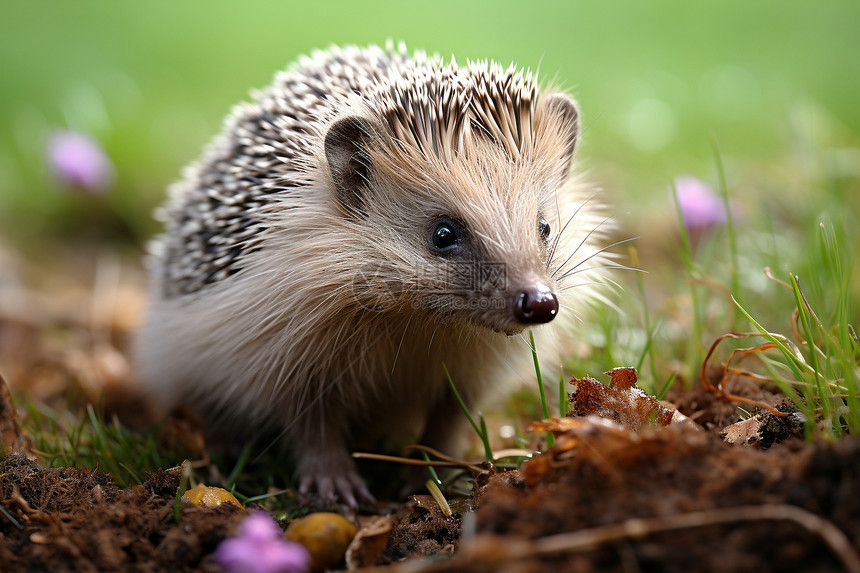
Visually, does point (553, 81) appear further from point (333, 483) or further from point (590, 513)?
point (590, 513)

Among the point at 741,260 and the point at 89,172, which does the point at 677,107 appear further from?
the point at 89,172

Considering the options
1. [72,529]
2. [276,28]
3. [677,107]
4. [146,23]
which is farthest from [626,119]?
[146,23]

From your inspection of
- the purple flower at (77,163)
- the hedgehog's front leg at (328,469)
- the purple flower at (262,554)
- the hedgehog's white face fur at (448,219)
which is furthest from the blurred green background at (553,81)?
the purple flower at (262,554)

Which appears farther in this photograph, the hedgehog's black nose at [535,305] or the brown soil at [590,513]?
the hedgehog's black nose at [535,305]

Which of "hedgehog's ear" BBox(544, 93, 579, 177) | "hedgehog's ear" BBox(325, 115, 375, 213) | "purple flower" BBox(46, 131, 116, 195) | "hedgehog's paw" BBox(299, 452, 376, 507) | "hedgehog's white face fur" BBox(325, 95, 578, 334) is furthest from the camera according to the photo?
"purple flower" BBox(46, 131, 116, 195)

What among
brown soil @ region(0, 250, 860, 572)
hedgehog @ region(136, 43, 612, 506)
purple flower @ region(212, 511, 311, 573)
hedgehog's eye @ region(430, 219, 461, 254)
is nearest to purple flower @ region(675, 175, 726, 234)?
hedgehog @ region(136, 43, 612, 506)

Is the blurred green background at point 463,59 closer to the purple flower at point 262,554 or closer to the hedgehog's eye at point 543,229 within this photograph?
the hedgehog's eye at point 543,229

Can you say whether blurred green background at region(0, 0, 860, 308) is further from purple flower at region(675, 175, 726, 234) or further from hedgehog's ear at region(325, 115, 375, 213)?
hedgehog's ear at region(325, 115, 375, 213)

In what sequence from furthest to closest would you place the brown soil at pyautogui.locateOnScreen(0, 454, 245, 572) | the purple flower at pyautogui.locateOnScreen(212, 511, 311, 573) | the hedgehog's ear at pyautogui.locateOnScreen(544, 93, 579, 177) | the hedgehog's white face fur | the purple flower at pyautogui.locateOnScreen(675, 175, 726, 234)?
the purple flower at pyautogui.locateOnScreen(675, 175, 726, 234), the hedgehog's ear at pyautogui.locateOnScreen(544, 93, 579, 177), the hedgehog's white face fur, the brown soil at pyautogui.locateOnScreen(0, 454, 245, 572), the purple flower at pyautogui.locateOnScreen(212, 511, 311, 573)
